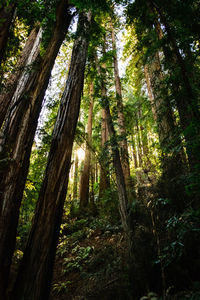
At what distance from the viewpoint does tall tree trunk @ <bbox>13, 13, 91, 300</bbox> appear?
1834mm

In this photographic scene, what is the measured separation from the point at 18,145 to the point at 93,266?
4262mm

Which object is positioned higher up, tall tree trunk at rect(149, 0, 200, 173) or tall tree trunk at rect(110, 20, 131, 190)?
tall tree trunk at rect(110, 20, 131, 190)

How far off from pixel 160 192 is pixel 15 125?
390 centimetres

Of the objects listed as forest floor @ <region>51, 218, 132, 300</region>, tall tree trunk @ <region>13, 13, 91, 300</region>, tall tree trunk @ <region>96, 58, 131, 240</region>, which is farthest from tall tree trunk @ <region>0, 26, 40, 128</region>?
forest floor @ <region>51, 218, 132, 300</region>

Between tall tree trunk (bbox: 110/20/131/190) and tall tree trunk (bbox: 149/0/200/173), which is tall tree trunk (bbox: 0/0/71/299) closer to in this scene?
tall tree trunk (bbox: 149/0/200/173)

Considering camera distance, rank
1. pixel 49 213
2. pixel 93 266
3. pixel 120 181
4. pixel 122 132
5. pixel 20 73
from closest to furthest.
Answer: pixel 49 213
pixel 20 73
pixel 93 266
pixel 120 181
pixel 122 132

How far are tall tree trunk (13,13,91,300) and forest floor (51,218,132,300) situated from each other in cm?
189

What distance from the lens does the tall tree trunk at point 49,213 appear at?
72.2 inches

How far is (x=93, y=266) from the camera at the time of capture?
444 centimetres

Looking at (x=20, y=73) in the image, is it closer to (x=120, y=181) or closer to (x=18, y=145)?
(x=18, y=145)

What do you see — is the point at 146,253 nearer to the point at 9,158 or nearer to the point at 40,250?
the point at 40,250

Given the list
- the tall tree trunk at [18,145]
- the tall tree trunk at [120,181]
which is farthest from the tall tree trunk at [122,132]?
the tall tree trunk at [18,145]

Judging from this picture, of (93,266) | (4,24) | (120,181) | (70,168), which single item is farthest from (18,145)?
(93,266)

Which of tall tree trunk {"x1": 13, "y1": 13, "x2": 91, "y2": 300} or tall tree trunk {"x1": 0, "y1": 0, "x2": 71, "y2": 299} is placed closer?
tall tree trunk {"x1": 13, "y1": 13, "x2": 91, "y2": 300}
